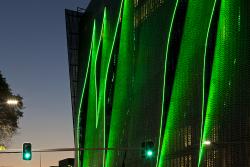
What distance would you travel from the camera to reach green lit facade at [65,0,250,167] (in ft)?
98.6

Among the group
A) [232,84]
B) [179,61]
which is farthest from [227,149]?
[179,61]

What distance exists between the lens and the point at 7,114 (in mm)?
48438

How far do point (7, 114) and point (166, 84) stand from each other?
15.7 meters

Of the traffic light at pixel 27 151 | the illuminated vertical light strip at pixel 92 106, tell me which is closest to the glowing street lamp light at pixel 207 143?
the traffic light at pixel 27 151

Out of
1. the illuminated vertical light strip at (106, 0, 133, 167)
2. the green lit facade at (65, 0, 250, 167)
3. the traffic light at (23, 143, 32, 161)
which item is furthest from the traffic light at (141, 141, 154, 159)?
the illuminated vertical light strip at (106, 0, 133, 167)

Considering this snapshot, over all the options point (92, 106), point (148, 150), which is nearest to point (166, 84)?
point (148, 150)

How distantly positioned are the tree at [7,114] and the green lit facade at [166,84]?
285 inches

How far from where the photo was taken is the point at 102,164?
5191 centimetres

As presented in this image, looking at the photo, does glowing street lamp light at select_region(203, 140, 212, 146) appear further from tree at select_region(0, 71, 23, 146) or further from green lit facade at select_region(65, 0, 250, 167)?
tree at select_region(0, 71, 23, 146)

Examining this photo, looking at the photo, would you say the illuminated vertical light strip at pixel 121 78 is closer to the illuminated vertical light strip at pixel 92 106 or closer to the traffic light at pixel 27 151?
the illuminated vertical light strip at pixel 92 106

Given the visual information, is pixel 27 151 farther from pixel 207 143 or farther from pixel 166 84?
pixel 166 84

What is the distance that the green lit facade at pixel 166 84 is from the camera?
3006cm

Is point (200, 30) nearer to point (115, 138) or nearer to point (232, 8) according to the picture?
point (232, 8)

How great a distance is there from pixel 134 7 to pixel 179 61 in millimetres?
11854
